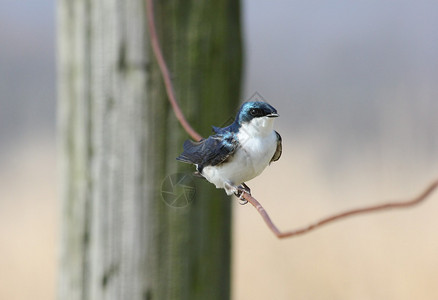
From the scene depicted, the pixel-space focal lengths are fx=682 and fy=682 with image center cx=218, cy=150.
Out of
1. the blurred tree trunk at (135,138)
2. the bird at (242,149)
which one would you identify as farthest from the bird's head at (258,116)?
the blurred tree trunk at (135,138)

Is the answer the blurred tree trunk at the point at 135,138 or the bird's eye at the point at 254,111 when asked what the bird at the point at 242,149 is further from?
the blurred tree trunk at the point at 135,138

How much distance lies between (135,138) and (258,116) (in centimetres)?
63

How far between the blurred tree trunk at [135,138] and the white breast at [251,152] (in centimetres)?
50

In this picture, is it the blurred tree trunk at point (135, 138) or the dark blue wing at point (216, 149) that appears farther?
the blurred tree trunk at point (135, 138)

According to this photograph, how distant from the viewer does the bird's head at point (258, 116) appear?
0.61 m

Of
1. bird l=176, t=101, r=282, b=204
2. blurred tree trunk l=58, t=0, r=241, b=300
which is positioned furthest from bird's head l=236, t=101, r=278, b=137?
blurred tree trunk l=58, t=0, r=241, b=300

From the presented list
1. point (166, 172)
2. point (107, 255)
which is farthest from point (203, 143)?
point (107, 255)

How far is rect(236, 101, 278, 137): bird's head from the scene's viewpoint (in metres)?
0.61

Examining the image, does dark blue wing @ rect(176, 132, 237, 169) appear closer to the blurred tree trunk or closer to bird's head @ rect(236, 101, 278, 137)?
bird's head @ rect(236, 101, 278, 137)

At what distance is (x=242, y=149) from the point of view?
2.20 ft

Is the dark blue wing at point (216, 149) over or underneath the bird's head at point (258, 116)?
underneath

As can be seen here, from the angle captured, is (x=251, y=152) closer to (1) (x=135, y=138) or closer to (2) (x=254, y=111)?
(2) (x=254, y=111)

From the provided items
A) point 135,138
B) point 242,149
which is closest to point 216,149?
point 242,149

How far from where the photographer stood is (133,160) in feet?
4.05
